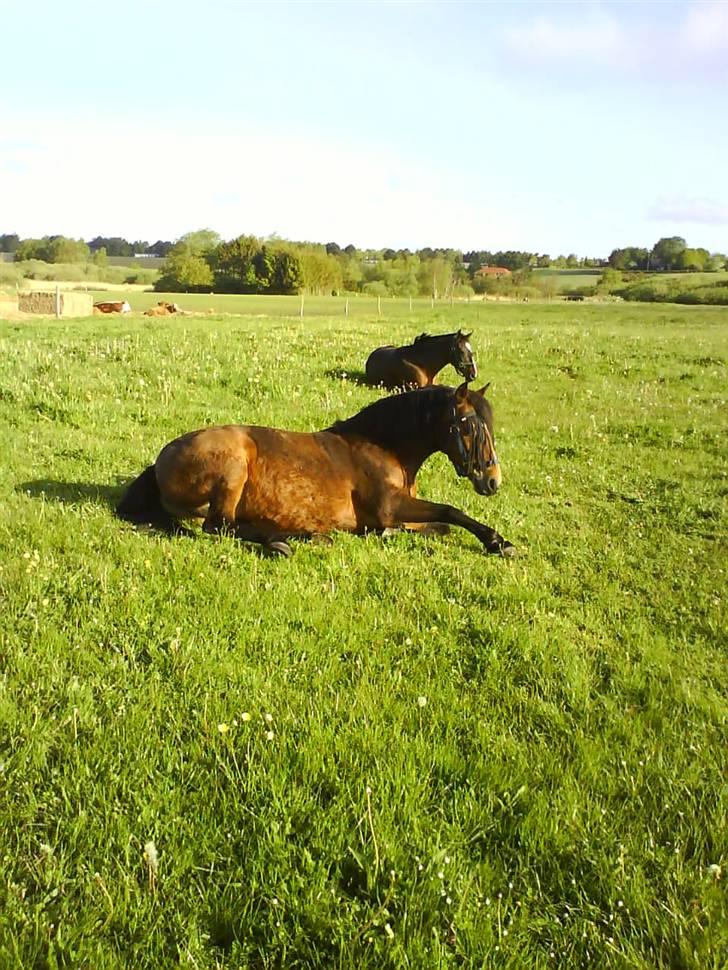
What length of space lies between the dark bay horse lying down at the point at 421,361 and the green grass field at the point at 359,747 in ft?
25.5

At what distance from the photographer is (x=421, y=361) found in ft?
49.6

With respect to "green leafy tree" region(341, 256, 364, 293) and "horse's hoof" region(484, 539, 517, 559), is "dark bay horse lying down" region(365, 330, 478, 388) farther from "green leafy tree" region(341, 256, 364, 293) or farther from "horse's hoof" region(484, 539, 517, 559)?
"green leafy tree" region(341, 256, 364, 293)

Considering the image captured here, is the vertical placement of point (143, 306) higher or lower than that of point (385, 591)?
higher

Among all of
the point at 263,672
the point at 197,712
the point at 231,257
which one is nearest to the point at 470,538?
the point at 263,672

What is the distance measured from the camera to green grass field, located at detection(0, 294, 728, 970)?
2.36 meters

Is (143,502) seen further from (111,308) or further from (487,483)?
(111,308)

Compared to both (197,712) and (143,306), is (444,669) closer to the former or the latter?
(197,712)

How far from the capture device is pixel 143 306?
200ft

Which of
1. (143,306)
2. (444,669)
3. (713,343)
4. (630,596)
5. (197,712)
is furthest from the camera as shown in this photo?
(143,306)

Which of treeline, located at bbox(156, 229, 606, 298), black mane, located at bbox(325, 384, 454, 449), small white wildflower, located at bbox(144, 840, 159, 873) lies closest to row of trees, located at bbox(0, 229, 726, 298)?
treeline, located at bbox(156, 229, 606, 298)

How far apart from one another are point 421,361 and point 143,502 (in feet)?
32.4

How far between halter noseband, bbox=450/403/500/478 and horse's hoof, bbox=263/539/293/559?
1.80m

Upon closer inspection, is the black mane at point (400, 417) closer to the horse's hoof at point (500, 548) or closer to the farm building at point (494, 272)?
the horse's hoof at point (500, 548)

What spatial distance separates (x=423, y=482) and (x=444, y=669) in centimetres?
458
